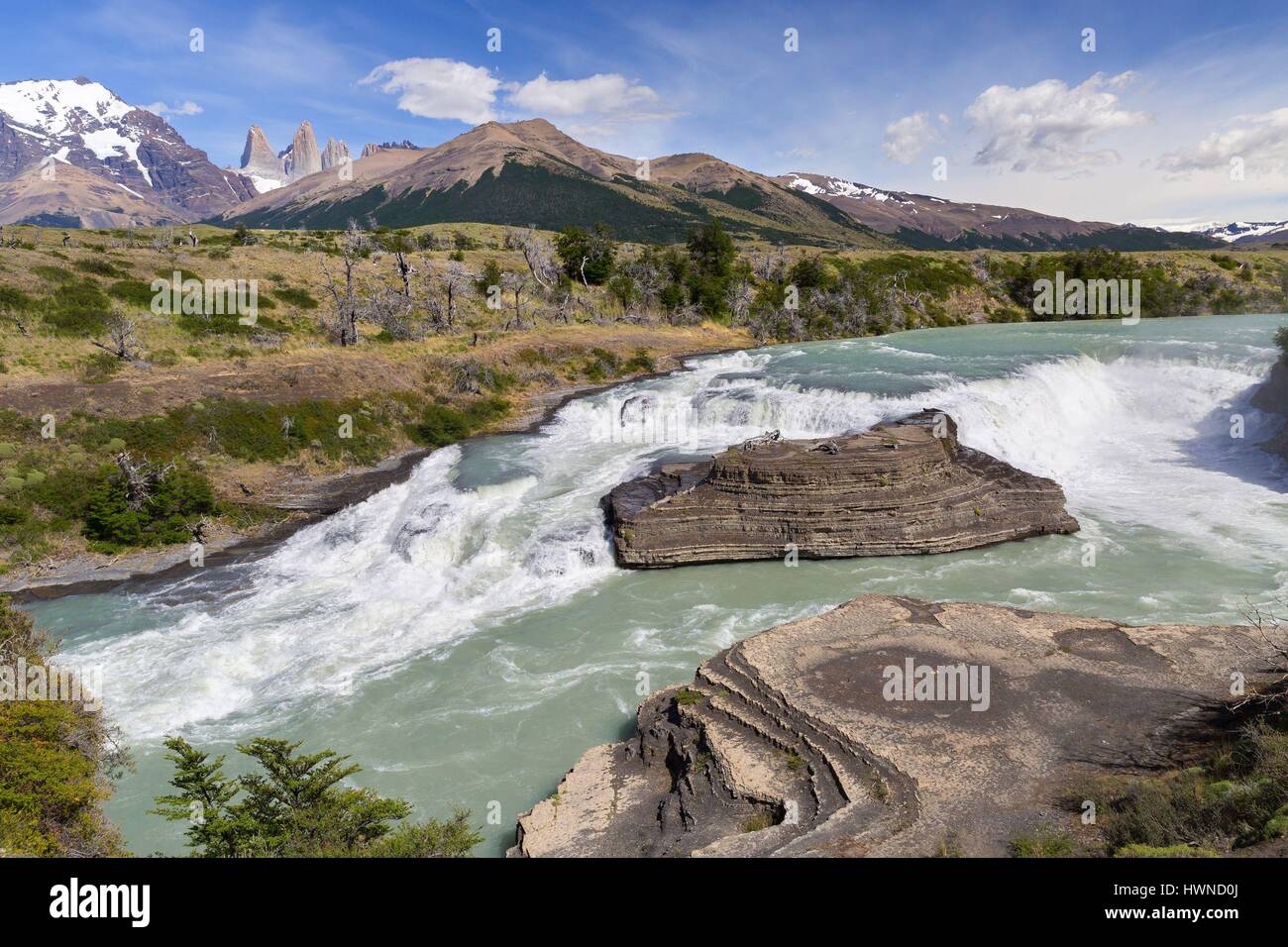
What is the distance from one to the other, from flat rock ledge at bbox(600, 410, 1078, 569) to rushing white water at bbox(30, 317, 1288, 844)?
674mm

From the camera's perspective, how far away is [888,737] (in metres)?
10.8

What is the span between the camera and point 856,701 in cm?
1178

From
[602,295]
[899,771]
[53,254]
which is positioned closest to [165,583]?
[899,771]

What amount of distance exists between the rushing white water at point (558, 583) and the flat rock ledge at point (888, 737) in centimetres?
278

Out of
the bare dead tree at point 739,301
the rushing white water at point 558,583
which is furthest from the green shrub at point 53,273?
the bare dead tree at point 739,301

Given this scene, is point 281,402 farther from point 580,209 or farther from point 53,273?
A: point 580,209

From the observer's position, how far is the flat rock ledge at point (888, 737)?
9.16 meters

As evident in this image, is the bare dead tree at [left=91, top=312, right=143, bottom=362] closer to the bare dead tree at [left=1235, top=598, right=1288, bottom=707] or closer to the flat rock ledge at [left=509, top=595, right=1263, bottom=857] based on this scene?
the flat rock ledge at [left=509, top=595, right=1263, bottom=857]

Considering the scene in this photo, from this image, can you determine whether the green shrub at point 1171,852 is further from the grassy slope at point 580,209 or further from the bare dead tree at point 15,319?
the grassy slope at point 580,209

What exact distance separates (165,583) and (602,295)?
49.3 metres

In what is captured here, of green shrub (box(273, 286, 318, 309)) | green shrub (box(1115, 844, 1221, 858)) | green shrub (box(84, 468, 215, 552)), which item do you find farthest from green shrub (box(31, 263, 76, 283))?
green shrub (box(1115, 844, 1221, 858))

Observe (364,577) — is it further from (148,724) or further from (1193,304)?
(1193,304)

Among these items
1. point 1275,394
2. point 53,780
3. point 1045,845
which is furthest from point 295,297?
point 1275,394

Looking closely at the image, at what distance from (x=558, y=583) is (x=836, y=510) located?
29.9 feet
